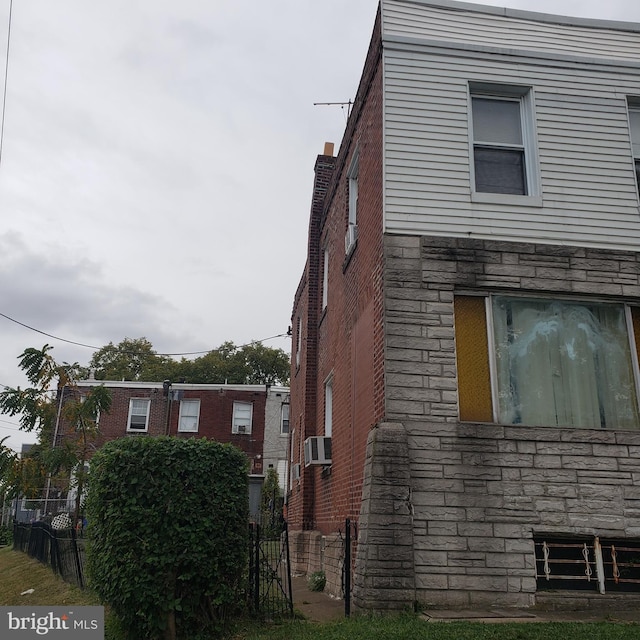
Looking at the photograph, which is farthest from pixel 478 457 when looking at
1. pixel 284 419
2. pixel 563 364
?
pixel 284 419

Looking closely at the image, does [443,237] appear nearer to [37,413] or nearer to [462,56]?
[462,56]

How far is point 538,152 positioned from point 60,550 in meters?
10.7

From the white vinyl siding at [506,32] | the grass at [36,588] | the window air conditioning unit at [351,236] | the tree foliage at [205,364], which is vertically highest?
the tree foliage at [205,364]

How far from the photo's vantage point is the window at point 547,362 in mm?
7668

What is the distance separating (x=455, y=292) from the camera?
8.05m

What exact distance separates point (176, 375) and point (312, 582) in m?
37.9

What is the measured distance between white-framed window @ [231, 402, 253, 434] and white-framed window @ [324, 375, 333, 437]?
19.9 meters

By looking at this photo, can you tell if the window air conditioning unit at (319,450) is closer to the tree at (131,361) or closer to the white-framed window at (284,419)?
the white-framed window at (284,419)

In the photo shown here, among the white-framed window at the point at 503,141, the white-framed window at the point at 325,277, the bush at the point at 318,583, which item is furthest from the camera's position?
the white-framed window at the point at 325,277

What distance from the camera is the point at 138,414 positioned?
1272 inches

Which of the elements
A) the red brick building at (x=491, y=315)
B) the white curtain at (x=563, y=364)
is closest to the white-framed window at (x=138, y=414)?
the red brick building at (x=491, y=315)

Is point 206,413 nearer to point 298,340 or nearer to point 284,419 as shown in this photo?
point 284,419

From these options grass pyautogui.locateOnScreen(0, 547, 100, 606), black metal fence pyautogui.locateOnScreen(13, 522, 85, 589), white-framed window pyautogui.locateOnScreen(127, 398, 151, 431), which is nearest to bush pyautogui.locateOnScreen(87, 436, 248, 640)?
grass pyautogui.locateOnScreen(0, 547, 100, 606)

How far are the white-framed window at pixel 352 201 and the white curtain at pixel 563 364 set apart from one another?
10.4 ft
